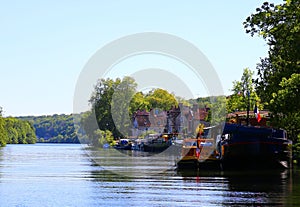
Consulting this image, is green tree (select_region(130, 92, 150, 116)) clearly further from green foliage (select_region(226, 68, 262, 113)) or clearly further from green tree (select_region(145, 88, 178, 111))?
green foliage (select_region(226, 68, 262, 113))

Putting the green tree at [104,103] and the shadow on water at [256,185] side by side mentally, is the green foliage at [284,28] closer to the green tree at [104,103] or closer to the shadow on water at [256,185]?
the shadow on water at [256,185]

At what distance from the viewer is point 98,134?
162 metres

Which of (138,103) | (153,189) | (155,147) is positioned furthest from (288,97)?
(138,103)

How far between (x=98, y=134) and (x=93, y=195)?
431 ft

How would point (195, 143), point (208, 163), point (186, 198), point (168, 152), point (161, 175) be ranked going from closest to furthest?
point (186, 198), point (161, 175), point (208, 163), point (195, 143), point (168, 152)

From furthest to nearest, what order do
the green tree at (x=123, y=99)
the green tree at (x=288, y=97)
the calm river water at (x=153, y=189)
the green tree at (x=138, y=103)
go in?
the green tree at (x=123, y=99)
the green tree at (x=138, y=103)
the green tree at (x=288, y=97)
the calm river water at (x=153, y=189)

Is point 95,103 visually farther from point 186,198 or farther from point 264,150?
point 186,198

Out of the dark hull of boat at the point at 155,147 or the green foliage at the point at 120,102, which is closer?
the dark hull of boat at the point at 155,147

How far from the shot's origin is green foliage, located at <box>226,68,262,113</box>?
93812mm

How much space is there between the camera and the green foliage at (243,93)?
9381cm

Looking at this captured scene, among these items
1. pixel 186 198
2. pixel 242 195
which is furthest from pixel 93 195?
pixel 242 195

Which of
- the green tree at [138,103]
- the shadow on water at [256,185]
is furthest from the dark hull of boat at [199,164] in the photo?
the green tree at [138,103]

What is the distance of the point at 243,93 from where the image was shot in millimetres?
96375

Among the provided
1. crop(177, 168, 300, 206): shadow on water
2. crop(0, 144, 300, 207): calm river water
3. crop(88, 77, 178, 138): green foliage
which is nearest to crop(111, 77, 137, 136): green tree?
crop(88, 77, 178, 138): green foliage
